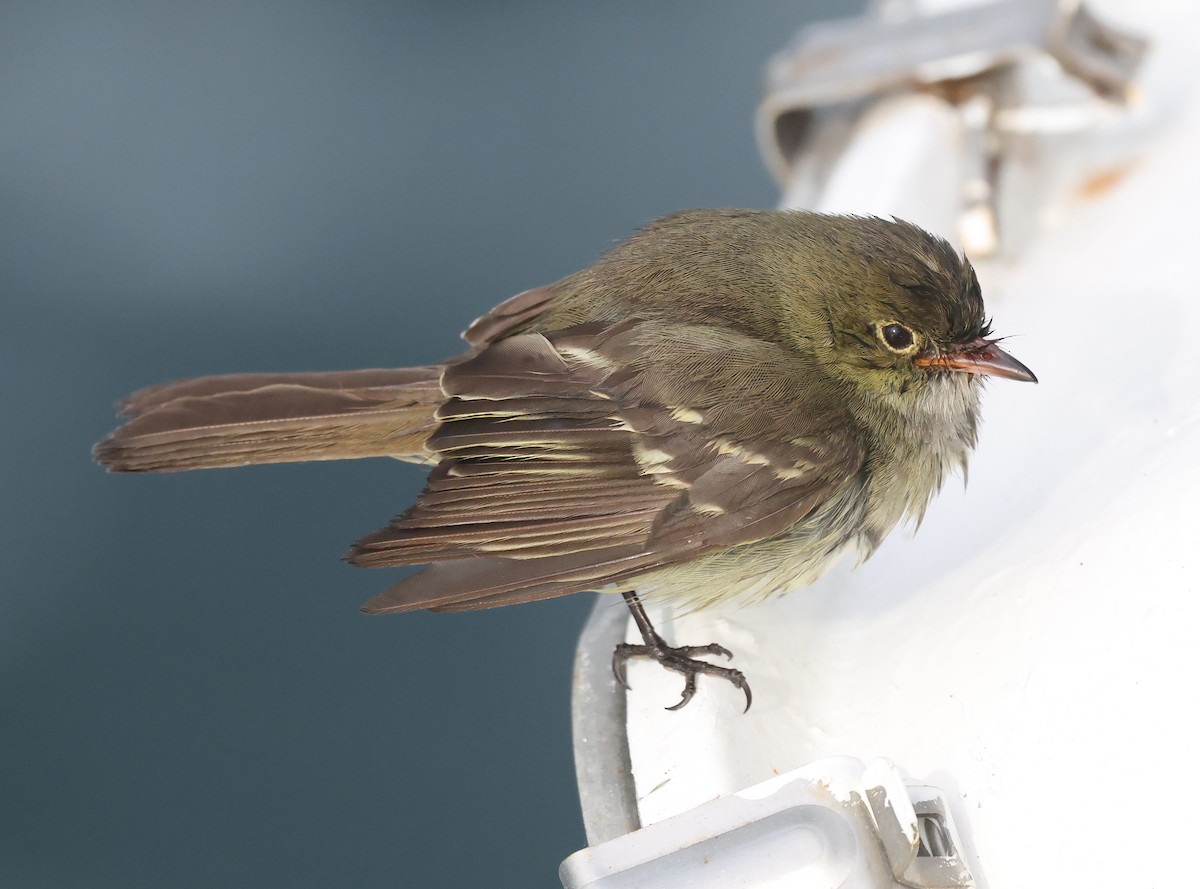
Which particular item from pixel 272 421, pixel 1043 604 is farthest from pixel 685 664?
pixel 272 421

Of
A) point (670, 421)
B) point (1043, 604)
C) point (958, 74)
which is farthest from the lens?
point (958, 74)

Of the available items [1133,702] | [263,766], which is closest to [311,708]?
[263,766]

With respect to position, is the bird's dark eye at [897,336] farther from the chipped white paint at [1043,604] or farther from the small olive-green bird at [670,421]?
the chipped white paint at [1043,604]

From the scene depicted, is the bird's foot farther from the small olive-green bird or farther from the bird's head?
the bird's head

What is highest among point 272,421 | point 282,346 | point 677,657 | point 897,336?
point 282,346

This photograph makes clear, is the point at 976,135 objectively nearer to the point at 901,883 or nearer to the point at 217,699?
the point at 901,883

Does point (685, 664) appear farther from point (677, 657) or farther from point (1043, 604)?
point (1043, 604)

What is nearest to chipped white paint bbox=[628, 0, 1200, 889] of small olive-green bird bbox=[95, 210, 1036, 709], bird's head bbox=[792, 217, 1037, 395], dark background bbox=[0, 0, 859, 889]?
small olive-green bird bbox=[95, 210, 1036, 709]
